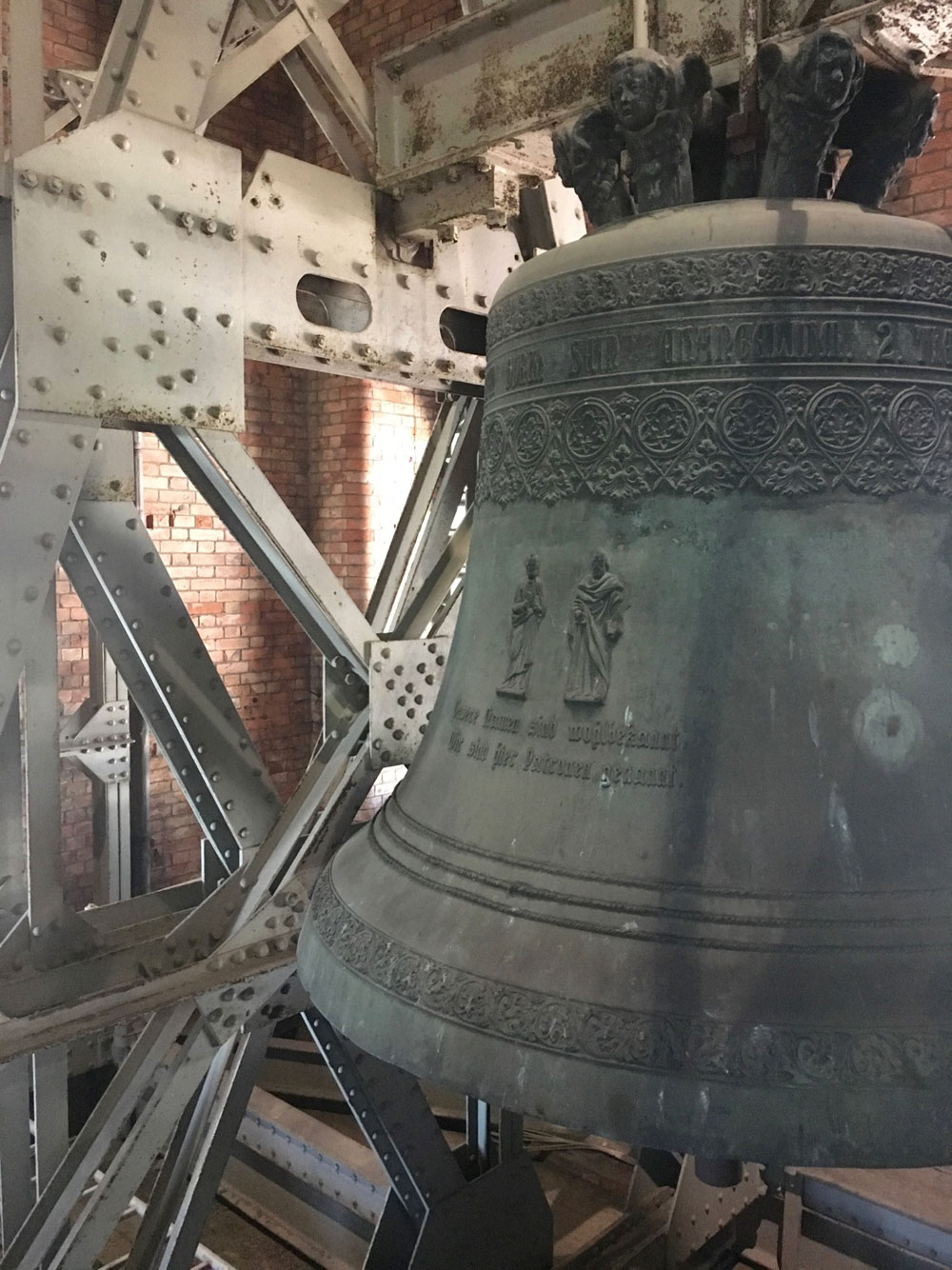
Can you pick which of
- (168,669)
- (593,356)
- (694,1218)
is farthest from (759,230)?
(694,1218)

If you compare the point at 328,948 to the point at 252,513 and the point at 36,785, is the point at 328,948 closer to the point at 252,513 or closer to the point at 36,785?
the point at 252,513

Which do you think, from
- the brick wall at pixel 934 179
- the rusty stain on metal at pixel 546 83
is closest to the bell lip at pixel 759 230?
the rusty stain on metal at pixel 546 83

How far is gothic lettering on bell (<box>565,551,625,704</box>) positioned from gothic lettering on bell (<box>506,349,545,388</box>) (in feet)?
0.92

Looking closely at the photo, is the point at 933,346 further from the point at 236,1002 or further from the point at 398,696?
the point at 236,1002

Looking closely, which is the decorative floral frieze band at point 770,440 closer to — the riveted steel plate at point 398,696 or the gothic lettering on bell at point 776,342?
the gothic lettering on bell at point 776,342

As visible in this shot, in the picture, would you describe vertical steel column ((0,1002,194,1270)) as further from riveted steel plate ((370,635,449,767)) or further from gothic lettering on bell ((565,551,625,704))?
gothic lettering on bell ((565,551,625,704))

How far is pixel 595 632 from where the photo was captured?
1.26 metres

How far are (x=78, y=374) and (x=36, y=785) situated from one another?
110 cm

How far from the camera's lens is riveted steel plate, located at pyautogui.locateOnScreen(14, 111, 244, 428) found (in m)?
2.02

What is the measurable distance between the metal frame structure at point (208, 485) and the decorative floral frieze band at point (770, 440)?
1.07 m

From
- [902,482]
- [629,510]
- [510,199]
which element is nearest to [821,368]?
[902,482]

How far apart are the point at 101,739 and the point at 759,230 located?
4.75 m

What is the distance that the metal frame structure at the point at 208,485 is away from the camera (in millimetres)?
2092

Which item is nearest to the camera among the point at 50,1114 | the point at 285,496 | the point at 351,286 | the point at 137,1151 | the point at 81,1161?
the point at 81,1161
